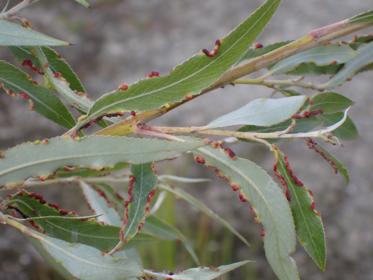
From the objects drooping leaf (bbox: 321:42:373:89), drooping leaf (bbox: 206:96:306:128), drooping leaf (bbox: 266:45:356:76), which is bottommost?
drooping leaf (bbox: 206:96:306:128)

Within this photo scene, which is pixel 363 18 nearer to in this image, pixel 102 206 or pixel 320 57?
pixel 320 57

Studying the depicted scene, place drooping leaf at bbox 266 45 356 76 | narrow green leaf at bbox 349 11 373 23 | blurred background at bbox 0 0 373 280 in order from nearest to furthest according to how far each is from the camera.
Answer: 1. narrow green leaf at bbox 349 11 373 23
2. drooping leaf at bbox 266 45 356 76
3. blurred background at bbox 0 0 373 280

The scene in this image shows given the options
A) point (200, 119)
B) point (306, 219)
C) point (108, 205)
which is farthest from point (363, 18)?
point (200, 119)

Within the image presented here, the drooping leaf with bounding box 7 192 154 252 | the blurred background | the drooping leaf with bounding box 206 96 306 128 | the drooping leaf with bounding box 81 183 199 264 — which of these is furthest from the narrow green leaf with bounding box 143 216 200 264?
the blurred background

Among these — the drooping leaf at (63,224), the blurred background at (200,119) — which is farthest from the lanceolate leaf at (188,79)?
the blurred background at (200,119)

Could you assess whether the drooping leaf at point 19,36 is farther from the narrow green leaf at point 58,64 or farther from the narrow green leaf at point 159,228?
the narrow green leaf at point 159,228

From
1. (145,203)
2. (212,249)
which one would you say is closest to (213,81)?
(145,203)

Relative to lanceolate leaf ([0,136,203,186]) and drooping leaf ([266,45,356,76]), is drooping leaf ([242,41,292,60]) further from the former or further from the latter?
lanceolate leaf ([0,136,203,186])
